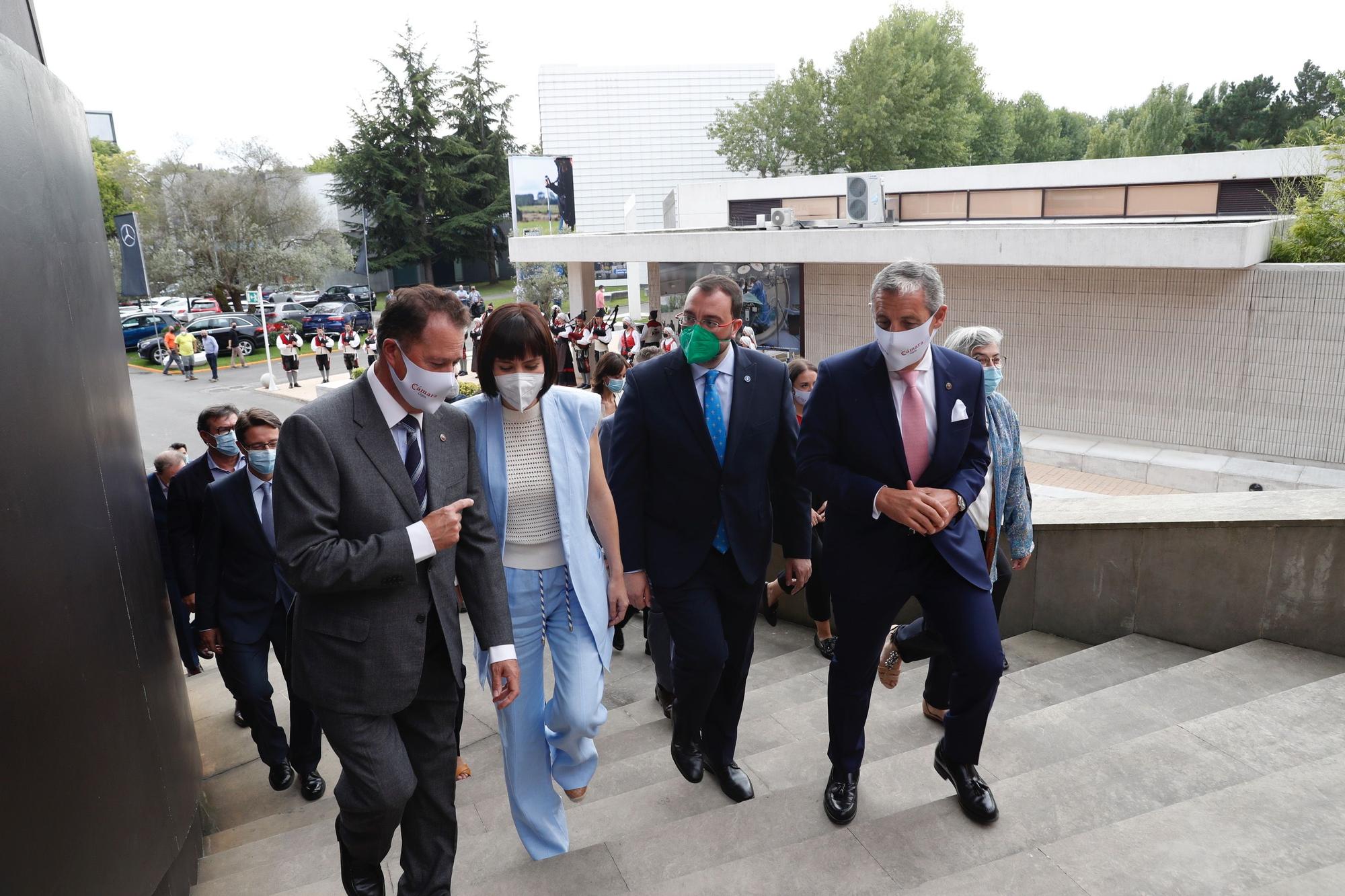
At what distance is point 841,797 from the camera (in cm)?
331

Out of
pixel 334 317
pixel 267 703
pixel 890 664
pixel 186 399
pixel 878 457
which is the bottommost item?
pixel 186 399

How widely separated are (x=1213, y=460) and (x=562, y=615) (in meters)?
13.9

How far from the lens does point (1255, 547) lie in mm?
4602

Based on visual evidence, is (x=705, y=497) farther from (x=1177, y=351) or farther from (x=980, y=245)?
(x=980, y=245)

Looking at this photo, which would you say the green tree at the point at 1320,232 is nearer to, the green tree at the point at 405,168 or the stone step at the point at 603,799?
the stone step at the point at 603,799

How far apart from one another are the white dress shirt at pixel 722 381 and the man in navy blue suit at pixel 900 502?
0.39 meters

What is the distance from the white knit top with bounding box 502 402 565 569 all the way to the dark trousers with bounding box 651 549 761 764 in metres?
0.53

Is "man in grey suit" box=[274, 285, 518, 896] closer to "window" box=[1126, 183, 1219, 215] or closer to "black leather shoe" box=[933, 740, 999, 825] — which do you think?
"black leather shoe" box=[933, 740, 999, 825]

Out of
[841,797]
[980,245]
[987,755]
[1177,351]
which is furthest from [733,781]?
[980,245]

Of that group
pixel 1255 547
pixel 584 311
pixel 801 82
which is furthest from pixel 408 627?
pixel 801 82

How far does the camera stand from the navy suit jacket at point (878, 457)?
127 inches

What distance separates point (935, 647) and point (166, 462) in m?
4.47

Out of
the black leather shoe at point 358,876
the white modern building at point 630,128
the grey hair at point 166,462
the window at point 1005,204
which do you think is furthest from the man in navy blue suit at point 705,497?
the white modern building at point 630,128

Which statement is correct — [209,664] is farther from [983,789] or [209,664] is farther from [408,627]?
[983,789]
